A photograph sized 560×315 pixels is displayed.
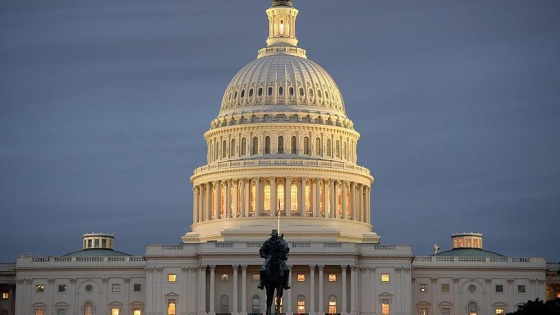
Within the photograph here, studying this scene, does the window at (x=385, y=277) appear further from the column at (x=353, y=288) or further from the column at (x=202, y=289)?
the column at (x=202, y=289)

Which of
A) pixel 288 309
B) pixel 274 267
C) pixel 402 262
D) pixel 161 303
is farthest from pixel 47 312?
pixel 274 267

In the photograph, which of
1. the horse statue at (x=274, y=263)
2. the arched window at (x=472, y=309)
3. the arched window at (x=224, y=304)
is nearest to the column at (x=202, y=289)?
the arched window at (x=224, y=304)

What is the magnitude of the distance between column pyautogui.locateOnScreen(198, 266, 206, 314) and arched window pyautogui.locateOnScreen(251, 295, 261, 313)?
559 cm

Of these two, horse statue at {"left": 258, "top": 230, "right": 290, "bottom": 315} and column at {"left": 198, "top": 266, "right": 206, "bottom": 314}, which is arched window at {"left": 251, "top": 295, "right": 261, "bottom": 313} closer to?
column at {"left": 198, "top": 266, "right": 206, "bottom": 314}

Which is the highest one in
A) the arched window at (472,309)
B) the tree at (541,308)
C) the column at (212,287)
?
the column at (212,287)

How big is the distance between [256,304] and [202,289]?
21.1 feet

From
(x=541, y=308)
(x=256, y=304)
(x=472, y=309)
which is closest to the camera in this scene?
(x=541, y=308)

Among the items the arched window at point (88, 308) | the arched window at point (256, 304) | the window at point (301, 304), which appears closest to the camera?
the window at point (301, 304)

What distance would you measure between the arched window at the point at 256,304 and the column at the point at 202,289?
5.59m

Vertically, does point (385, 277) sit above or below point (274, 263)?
above

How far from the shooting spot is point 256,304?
191750 mm

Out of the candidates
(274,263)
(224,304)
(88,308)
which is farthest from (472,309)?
(274,263)

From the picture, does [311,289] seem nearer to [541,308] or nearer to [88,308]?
[88,308]

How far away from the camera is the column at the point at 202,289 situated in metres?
190
